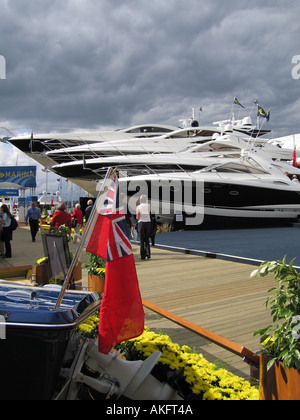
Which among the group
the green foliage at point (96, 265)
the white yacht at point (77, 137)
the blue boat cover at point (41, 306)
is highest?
the white yacht at point (77, 137)

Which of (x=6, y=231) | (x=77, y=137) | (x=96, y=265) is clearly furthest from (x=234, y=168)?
(x=77, y=137)

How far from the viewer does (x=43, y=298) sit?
2.44 metres

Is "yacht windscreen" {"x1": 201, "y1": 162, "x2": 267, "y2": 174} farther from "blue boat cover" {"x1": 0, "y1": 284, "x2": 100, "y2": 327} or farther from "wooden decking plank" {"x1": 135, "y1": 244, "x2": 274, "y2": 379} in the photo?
"blue boat cover" {"x1": 0, "y1": 284, "x2": 100, "y2": 327}

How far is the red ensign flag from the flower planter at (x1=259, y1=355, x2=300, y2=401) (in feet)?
2.67

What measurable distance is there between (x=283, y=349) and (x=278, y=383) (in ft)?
0.68

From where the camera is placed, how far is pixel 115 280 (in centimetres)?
215

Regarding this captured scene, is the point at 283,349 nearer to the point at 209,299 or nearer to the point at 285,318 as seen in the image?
the point at 285,318

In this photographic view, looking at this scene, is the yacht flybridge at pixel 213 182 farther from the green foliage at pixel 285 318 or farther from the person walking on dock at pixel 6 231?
the green foliage at pixel 285 318

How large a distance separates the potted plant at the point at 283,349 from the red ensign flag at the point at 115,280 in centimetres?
79

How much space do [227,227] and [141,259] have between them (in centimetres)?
Result: 915

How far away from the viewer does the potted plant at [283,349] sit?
197 centimetres

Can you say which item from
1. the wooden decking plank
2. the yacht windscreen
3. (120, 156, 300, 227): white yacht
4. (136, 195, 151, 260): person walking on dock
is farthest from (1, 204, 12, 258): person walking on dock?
the yacht windscreen

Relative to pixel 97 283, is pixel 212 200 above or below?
above

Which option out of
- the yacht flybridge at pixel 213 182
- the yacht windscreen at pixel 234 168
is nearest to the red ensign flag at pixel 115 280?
the yacht flybridge at pixel 213 182
